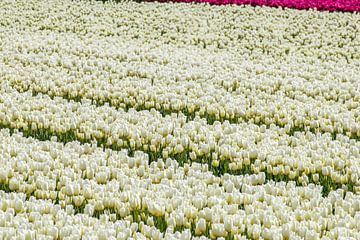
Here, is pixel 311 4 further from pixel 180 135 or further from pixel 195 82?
pixel 180 135

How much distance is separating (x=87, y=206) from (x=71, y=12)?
1741cm

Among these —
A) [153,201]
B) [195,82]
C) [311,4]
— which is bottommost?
[195,82]

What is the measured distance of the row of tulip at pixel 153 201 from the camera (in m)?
5.88

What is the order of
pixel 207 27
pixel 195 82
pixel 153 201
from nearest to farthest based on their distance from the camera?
pixel 153 201 < pixel 195 82 < pixel 207 27

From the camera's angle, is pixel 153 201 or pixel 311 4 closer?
pixel 153 201

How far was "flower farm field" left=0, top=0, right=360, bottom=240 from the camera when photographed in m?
6.17

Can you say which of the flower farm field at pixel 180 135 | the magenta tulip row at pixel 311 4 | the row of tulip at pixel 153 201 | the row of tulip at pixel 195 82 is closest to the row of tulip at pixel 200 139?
the flower farm field at pixel 180 135

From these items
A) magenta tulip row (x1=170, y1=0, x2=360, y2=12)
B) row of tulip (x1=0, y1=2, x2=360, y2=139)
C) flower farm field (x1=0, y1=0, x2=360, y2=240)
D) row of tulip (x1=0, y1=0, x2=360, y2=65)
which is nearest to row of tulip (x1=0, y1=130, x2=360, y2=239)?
flower farm field (x1=0, y1=0, x2=360, y2=240)

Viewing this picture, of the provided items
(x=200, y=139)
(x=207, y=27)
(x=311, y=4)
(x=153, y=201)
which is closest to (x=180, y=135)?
(x=200, y=139)

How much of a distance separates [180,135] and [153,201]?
9.41 ft

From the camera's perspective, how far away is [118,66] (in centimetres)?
1394

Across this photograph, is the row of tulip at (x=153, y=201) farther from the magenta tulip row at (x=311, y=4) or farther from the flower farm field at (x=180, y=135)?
the magenta tulip row at (x=311, y=4)

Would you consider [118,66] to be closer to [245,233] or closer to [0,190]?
[0,190]

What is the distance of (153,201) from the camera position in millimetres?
6504
